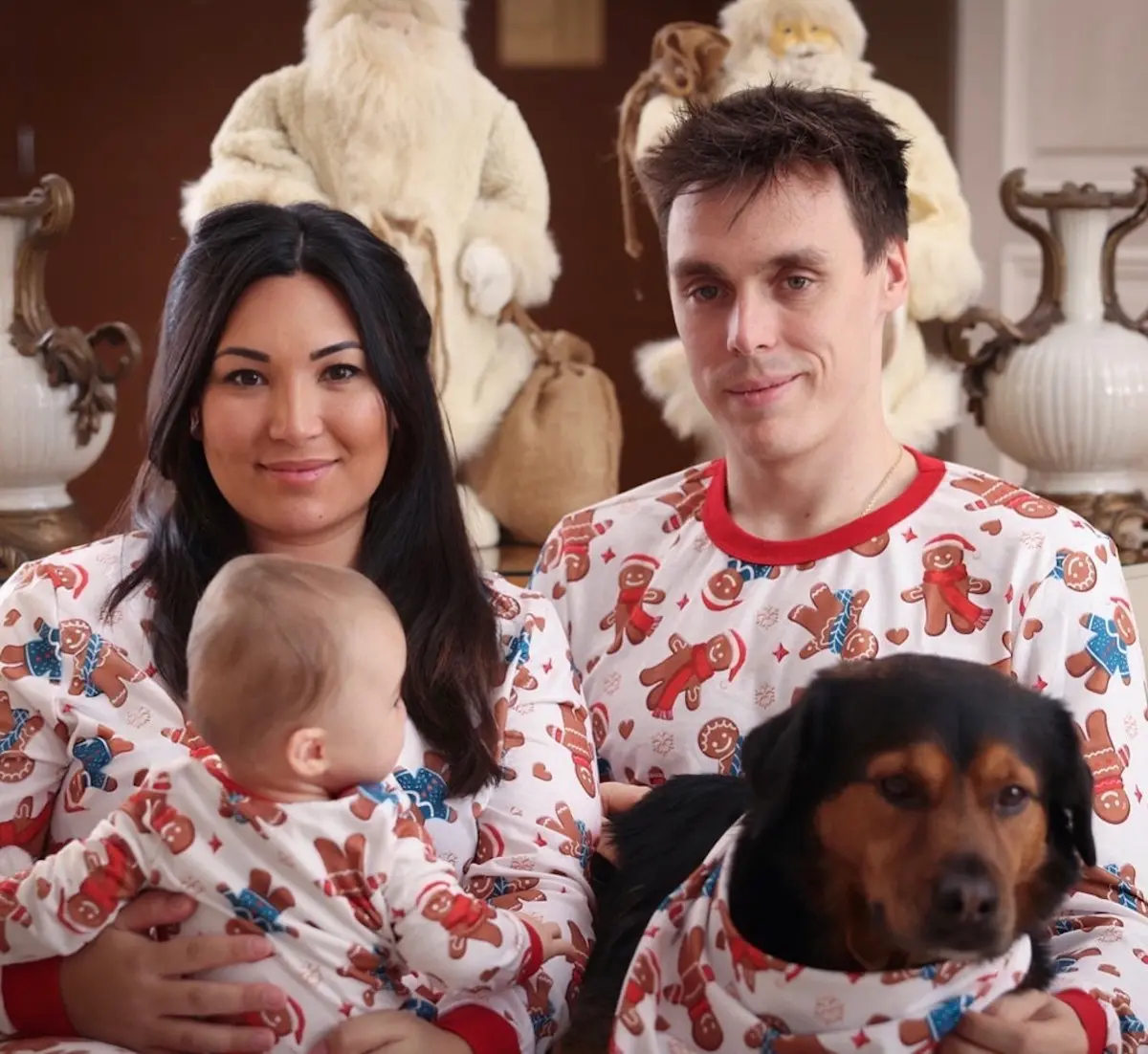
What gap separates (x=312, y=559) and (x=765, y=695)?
1.50 ft

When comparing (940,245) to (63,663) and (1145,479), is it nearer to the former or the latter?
(1145,479)

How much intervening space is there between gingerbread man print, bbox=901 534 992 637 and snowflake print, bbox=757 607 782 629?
0.13 meters

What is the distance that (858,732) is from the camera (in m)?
1.12

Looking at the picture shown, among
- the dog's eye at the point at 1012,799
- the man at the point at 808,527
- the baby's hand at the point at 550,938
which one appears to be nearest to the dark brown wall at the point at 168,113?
the man at the point at 808,527

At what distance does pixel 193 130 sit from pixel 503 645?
2.88m

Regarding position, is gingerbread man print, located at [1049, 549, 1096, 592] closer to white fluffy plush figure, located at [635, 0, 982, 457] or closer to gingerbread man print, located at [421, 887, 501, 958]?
gingerbread man print, located at [421, 887, 501, 958]

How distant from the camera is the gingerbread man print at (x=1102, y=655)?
4.64ft

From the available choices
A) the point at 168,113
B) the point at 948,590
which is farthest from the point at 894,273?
the point at 168,113

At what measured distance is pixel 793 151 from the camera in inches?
59.8

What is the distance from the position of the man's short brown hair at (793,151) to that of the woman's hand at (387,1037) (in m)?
0.82

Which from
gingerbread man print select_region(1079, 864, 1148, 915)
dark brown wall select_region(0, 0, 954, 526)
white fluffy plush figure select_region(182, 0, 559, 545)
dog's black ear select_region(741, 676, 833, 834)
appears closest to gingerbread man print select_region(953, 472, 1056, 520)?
gingerbread man print select_region(1079, 864, 1148, 915)

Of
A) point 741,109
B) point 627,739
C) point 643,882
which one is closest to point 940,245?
point 741,109

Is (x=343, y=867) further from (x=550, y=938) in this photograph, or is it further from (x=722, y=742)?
(x=722, y=742)

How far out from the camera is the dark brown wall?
396cm
